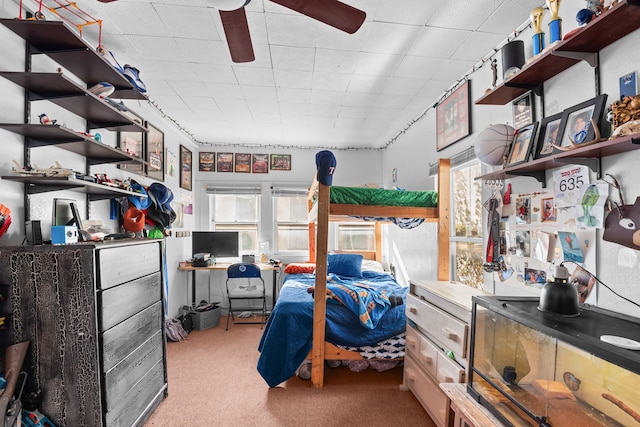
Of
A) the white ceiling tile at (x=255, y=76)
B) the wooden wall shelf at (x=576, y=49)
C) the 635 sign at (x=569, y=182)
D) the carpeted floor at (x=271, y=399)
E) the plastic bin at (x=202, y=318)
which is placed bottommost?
the carpeted floor at (x=271, y=399)

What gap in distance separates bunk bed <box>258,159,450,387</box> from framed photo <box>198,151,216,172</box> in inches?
111

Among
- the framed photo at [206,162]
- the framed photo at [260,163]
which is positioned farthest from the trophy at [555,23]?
the framed photo at [206,162]

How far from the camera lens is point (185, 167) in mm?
4258

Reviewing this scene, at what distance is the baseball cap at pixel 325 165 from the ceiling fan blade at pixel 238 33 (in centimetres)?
88

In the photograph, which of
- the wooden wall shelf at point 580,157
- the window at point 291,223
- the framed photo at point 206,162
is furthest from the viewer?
the window at point 291,223

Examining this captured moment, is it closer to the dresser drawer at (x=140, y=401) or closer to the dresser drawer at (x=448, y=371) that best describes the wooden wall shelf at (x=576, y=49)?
the dresser drawer at (x=448, y=371)

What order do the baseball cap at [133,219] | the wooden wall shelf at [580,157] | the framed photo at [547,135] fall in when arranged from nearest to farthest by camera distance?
the wooden wall shelf at [580,157] < the framed photo at [547,135] < the baseball cap at [133,219]

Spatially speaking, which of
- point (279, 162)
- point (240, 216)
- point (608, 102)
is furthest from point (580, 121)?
point (240, 216)

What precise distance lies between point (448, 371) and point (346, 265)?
2053 mm

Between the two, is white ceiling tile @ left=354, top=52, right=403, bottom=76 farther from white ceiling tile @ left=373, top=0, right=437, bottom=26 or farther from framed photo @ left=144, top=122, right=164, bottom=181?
framed photo @ left=144, top=122, right=164, bottom=181

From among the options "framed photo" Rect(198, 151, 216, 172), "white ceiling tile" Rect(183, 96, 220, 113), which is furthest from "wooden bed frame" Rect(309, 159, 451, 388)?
"framed photo" Rect(198, 151, 216, 172)

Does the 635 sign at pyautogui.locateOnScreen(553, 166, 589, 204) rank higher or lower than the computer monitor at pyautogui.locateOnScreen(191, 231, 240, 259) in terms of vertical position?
higher

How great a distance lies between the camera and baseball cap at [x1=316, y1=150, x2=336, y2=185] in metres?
2.33

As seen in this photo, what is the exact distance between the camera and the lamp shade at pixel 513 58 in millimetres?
1680
